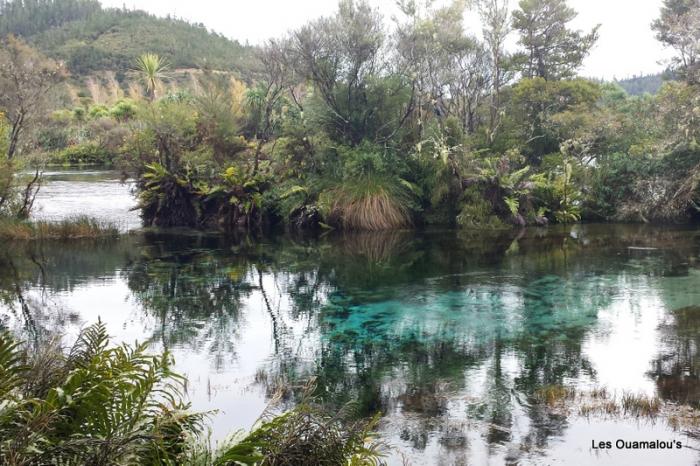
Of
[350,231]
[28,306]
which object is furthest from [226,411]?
[350,231]

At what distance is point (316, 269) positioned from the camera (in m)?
16.8

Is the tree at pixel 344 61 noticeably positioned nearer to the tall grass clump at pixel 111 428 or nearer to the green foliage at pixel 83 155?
the tall grass clump at pixel 111 428

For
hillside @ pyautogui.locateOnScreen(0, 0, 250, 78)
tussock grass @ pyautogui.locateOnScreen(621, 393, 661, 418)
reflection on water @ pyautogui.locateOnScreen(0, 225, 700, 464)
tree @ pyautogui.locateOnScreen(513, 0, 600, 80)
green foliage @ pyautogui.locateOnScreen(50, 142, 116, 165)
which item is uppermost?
hillside @ pyautogui.locateOnScreen(0, 0, 250, 78)

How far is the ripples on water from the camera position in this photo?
7.53 m

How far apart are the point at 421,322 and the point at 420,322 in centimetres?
2

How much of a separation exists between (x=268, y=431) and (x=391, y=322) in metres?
7.02

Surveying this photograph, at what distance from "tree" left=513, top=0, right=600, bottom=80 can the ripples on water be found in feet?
38.8

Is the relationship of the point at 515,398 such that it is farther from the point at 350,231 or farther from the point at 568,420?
the point at 350,231

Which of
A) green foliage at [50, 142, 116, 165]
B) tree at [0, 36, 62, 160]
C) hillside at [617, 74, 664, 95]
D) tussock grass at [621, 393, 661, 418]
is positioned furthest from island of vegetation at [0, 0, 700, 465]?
hillside at [617, 74, 664, 95]

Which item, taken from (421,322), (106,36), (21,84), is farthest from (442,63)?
(106,36)

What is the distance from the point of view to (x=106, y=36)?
103188 mm

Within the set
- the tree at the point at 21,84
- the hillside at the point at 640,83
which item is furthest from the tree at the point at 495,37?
the hillside at the point at 640,83

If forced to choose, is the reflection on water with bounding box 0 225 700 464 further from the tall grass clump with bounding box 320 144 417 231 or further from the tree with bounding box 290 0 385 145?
the tree with bounding box 290 0 385 145

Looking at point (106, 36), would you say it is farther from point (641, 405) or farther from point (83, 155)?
point (641, 405)
